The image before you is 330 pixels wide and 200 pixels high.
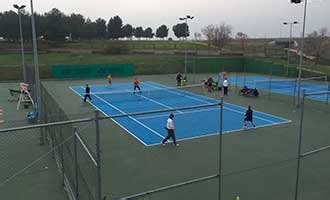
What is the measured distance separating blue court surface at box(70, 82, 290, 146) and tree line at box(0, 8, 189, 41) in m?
57.3

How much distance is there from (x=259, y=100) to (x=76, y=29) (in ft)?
238

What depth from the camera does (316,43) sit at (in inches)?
2813

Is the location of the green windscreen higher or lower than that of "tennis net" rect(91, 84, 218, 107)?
higher

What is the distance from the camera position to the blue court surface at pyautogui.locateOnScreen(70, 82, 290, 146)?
59.6 feet

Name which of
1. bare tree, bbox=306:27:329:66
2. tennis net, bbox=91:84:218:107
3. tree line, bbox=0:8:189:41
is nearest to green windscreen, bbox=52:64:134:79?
tennis net, bbox=91:84:218:107

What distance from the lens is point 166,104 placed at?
26.6 meters

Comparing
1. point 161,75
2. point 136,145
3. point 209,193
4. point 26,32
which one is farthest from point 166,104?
point 26,32

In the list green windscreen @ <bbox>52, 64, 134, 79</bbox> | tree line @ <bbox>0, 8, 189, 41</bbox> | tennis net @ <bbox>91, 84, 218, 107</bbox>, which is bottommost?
tennis net @ <bbox>91, 84, 218, 107</bbox>

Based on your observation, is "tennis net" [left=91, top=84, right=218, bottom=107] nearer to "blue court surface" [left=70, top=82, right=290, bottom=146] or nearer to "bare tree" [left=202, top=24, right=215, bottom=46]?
"blue court surface" [left=70, top=82, right=290, bottom=146]

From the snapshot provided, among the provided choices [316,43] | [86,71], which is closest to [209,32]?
[316,43]

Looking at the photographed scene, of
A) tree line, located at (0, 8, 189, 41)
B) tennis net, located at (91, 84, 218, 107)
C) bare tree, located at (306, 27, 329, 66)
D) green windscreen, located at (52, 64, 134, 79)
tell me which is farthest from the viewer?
tree line, located at (0, 8, 189, 41)

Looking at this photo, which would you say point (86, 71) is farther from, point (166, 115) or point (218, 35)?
point (218, 35)

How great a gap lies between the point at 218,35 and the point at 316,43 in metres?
35.4

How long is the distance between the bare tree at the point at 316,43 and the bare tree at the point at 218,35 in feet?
75.6
